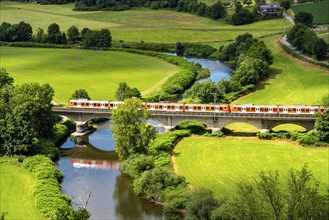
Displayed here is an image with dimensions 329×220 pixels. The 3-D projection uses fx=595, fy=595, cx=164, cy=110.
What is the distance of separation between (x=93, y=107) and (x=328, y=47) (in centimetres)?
9351

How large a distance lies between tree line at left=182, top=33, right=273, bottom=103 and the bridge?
817 cm

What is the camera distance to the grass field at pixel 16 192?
82.9 meters

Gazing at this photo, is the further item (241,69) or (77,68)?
(77,68)

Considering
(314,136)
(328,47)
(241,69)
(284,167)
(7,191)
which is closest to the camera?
(7,191)

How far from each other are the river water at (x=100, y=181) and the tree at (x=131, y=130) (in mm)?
4770

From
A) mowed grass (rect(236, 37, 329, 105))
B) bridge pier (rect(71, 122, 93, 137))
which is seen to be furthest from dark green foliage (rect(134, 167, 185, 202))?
mowed grass (rect(236, 37, 329, 105))

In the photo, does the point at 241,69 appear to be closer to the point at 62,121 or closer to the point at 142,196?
the point at 62,121

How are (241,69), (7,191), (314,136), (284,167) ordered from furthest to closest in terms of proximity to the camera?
(241,69) < (314,136) < (284,167) < (7,191)

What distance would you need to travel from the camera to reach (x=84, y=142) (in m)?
122

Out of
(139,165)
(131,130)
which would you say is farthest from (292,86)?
(139,165)

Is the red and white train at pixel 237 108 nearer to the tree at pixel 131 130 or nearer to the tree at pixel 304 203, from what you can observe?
the tree at pixel 131 130

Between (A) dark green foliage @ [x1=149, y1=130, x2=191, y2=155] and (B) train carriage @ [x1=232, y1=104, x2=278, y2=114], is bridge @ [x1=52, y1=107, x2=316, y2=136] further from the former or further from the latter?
(A) dark green foliage @ [x1=149, y1=130, x2=191, y2=155]

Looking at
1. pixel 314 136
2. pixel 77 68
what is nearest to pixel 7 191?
pixel 314 136

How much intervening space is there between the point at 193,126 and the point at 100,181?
29.3 metres
